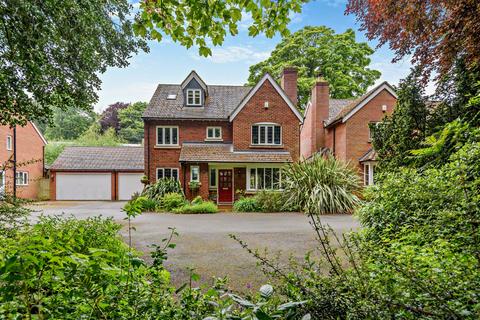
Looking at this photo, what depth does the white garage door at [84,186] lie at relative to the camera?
75.0 feet

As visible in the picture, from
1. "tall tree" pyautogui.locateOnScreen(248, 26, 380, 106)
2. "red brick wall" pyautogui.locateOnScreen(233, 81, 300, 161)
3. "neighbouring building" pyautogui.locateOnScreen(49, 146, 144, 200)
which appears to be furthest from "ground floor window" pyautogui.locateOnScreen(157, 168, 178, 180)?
"tall tree" pyautogui.locateOnScreen(248, 26, 380, 106)

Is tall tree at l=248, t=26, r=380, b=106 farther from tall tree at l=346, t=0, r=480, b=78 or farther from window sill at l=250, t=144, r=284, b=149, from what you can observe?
tall tree at l=346, t=0, r=480, b=78

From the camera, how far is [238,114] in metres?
17.5

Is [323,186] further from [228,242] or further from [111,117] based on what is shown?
[111,117]

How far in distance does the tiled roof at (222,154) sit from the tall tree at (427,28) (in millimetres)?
10831

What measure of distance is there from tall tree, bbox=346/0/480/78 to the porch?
36.0 ft

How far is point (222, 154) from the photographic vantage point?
54.9ft

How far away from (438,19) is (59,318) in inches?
252

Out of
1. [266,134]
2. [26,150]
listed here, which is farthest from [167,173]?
[26,150]

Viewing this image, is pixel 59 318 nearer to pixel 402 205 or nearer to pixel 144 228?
pixel 402 205

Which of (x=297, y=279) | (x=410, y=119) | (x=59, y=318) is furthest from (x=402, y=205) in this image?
(x=59, y=318)

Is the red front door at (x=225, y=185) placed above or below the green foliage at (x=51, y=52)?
below

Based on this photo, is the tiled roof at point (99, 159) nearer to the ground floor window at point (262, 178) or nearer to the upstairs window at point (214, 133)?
the upstairs window at point (214, 133)

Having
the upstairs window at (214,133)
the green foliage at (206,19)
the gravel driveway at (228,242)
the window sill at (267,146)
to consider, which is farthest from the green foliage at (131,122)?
the green foliage at (206,19)
